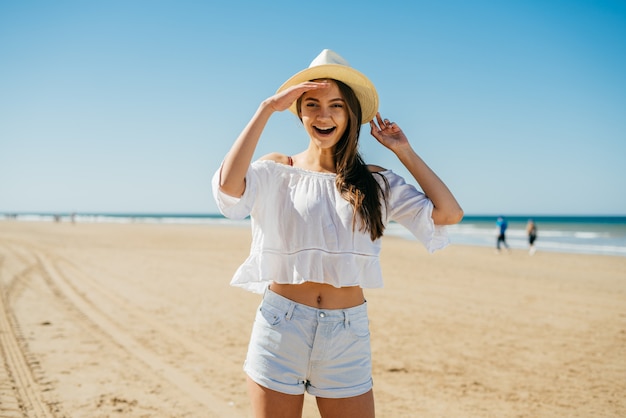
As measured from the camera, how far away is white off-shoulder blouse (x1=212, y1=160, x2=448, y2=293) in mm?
1957

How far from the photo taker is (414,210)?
6.97ft

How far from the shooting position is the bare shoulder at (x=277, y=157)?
217 cm

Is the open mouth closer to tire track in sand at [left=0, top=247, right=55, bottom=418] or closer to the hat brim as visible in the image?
the hat brim

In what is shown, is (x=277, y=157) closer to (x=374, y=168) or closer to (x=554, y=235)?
(x=374, y=168)

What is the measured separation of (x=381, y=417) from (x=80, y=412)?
2641 millimetres

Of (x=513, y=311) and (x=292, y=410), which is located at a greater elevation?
(x=292, y=410)

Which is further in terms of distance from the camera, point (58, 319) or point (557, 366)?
point (58, 319)

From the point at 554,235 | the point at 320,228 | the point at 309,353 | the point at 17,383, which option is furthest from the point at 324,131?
the point at 554,235

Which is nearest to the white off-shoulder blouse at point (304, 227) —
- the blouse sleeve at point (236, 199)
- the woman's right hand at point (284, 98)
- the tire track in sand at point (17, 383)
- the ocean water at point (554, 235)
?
the blouse sleeve at point (236, 199)

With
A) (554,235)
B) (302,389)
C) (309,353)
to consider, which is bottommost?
(554,235)

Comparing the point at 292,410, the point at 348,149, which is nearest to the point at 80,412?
the point at 292,410

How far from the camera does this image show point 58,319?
7.06m

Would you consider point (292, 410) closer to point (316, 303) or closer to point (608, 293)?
point (316, 303)

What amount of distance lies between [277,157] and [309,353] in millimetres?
915
